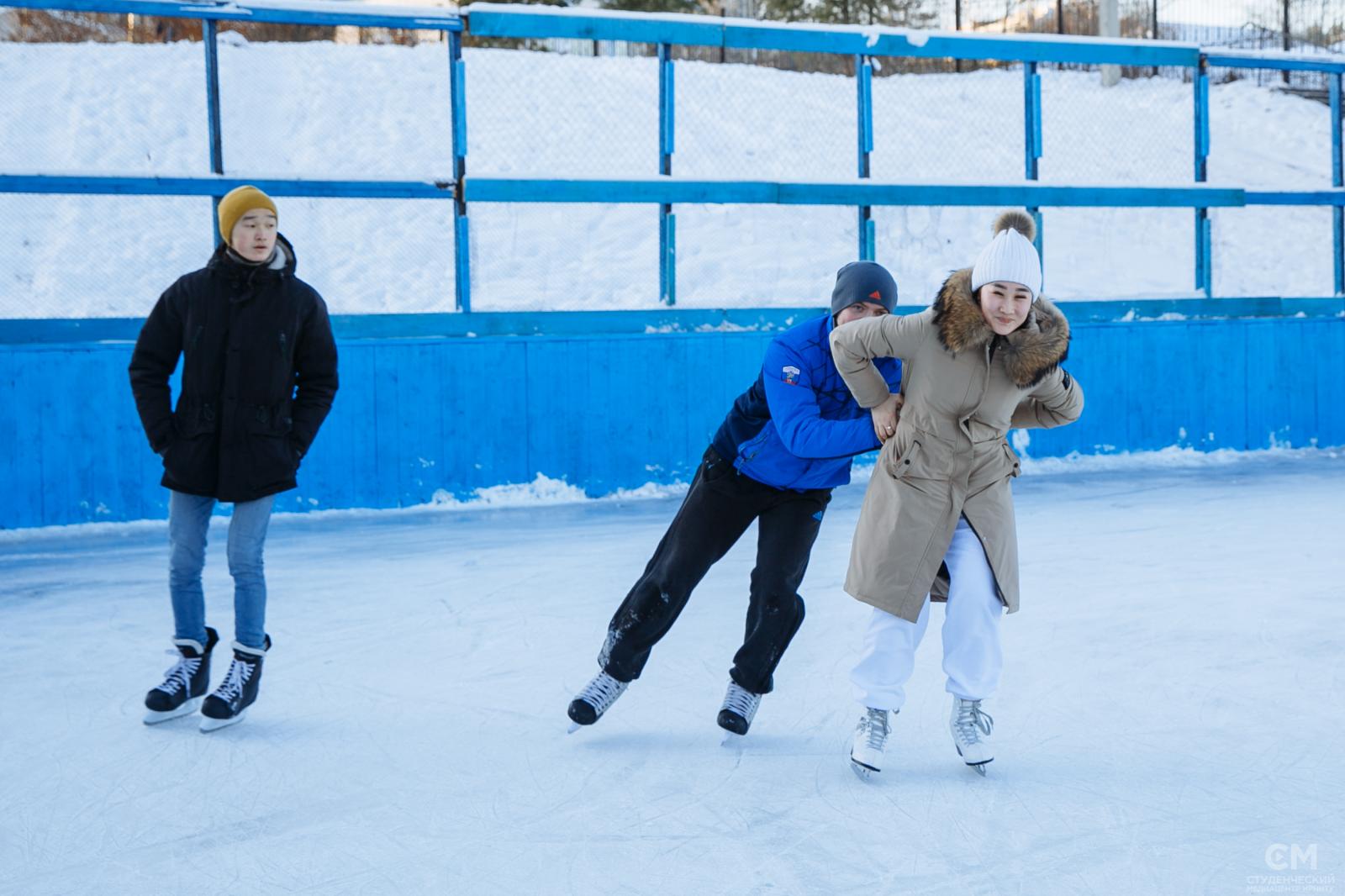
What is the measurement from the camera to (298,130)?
574 inches

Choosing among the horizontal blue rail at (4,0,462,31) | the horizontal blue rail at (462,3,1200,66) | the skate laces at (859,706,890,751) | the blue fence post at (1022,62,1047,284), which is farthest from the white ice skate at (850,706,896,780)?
the blue fence post at (1022,62,1047,284)

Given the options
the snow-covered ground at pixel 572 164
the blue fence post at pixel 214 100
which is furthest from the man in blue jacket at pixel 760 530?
the snow-covered ground at pixel 572 164

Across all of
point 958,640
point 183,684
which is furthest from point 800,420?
point 183,684

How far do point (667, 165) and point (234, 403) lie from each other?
5.60m

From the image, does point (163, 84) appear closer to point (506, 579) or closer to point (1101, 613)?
point (506, 579)

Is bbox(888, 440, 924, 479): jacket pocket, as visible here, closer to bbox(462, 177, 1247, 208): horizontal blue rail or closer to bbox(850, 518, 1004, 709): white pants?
bbox(850, 518, 1004, 709): white pants

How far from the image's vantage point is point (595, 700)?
332 cm

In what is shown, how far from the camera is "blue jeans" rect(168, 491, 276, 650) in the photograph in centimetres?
340

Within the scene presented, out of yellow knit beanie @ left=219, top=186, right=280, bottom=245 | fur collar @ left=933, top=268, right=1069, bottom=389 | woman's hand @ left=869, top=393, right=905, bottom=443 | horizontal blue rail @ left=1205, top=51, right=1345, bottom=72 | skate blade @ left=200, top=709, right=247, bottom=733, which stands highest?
horizontal blue rail @ left=1205, top=51, right=1345, bottom=72

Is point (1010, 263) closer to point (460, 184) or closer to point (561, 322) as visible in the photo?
point (561, 322)

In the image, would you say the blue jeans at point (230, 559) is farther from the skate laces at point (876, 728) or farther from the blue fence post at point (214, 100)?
the blue fence post at point (214, 100)

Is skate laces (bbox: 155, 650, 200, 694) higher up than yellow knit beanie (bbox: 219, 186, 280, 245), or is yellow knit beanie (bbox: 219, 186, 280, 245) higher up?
yellow knit beanie (bbox: 219, 186, 280, 245)

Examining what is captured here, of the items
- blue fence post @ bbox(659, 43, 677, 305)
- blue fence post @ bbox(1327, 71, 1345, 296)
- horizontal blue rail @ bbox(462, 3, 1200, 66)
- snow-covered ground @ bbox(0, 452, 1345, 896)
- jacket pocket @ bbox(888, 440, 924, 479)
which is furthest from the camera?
blue fence post @ bbox(1327, 71, 1345, 296)

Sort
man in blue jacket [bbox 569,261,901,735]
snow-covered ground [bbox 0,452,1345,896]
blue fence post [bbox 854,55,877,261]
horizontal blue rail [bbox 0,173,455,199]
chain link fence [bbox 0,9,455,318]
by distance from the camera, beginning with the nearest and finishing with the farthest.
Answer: snow-covered ground [bbox 0,452,1345,896]
man in blue jacket [bbox 569,261,901,735]
horizontal blue rail [bbox 0,173,455,199]
blue fence post [bbox 854,55,877,261]
chain link fence [bbox 0,9,455,318]
